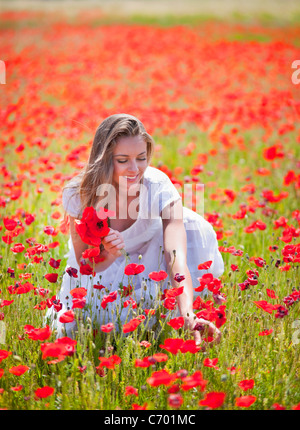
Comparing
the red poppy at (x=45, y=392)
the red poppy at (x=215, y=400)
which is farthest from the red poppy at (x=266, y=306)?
the red poppy at (x=45, y=392)

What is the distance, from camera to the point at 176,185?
391 cm

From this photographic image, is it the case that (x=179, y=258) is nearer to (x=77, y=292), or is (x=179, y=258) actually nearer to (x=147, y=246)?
(x=147, y=246)

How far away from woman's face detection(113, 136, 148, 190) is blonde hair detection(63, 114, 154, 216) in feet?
0.08

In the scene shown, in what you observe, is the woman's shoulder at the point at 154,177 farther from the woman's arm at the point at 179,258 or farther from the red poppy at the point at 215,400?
the red poppy at the point at 215,400

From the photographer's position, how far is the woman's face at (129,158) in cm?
254

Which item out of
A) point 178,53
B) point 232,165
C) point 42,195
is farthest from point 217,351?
point 178,53

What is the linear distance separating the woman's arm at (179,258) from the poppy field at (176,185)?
64 mm

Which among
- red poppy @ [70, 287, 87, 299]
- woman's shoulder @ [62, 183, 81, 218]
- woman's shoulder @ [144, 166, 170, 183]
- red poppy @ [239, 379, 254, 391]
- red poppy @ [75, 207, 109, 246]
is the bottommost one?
red poppy @ [239, 379, 254, 391]

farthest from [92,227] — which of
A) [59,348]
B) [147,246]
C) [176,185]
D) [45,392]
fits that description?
[176,185]

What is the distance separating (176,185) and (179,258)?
1444 millimetres

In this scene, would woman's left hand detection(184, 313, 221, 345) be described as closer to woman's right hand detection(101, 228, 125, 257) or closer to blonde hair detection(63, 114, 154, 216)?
woman's right hand detection(101, 228, 125, 257)

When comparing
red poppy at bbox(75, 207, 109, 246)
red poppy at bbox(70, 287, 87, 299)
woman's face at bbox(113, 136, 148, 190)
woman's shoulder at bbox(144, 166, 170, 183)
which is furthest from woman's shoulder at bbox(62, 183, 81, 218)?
red poppy at bbox(70, 287, 87, 299)

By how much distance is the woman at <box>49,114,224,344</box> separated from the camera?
8.36 ft

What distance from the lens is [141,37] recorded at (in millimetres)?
11266
